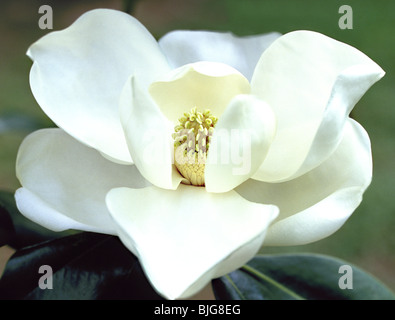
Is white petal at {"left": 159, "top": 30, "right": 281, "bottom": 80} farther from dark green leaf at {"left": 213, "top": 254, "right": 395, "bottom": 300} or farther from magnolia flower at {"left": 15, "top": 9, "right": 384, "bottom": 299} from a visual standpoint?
dark green leaf at {"left": 213, "top": 254, "right": 395, "bottom": 300}

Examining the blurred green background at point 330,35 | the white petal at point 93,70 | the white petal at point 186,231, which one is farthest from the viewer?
the blurred green background at point 330,35

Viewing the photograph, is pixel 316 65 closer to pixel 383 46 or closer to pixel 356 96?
pixel 356 96

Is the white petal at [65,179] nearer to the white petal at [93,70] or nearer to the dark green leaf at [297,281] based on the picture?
the white petal at [93,70]

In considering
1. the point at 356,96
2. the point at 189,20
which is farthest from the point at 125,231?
the point at 189,20

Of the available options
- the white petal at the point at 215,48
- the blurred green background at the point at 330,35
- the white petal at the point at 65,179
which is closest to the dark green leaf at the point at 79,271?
the white petal at the point at 65,179

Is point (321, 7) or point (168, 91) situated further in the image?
point (321, 7)

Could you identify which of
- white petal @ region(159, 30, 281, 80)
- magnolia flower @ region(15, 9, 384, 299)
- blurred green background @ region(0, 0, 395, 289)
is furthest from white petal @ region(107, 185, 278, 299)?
blurred green background @ region(0, 0, 395, 289)
